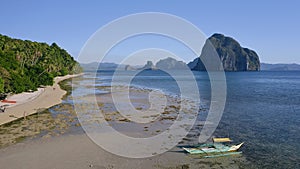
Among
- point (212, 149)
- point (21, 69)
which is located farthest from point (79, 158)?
point (21, 69)

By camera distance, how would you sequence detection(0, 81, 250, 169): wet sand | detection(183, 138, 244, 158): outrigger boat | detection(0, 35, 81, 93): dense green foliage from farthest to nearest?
detection(0, 35, 81, 93): dense green foliage → detection(183, 138, 244, 158): outrigger boat → detection(0, 81, 250, 169): wet sand

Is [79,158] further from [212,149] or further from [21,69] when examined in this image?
[21,69]

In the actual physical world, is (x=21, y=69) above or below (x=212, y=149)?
above

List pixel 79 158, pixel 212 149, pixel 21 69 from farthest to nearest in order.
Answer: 1. pixel 21 69
2. pixel 212 149
3. pixel 79 158

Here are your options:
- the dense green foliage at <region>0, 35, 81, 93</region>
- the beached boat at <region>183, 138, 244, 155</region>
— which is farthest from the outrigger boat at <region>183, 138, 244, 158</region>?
the dense green foliage at <region>0, 35, 81, 93</region>

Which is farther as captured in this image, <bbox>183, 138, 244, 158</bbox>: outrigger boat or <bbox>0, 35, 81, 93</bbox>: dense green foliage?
<bbox>0, 35, 81, 93</bbox>: dense green foliage

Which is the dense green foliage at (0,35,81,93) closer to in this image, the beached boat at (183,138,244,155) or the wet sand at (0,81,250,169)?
the wet sand at (0,81,250,169)

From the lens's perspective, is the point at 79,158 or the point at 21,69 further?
the point at 21,69

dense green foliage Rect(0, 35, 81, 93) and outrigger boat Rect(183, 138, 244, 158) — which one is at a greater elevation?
dense green foliage Rect(0, 35, 81, 93)

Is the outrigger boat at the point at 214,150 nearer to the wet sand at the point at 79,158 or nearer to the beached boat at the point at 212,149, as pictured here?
the beached boat at the point at 212,149

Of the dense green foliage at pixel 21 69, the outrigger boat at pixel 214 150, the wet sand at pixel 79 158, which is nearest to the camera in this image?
the wet sand at pixel 79 158

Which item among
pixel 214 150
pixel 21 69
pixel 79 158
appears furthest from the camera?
pixel 21 69

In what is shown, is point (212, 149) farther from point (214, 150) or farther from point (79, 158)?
point (79, 158)

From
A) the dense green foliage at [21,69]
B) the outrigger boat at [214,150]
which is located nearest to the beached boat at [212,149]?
the outrigger boat at [214,150]
